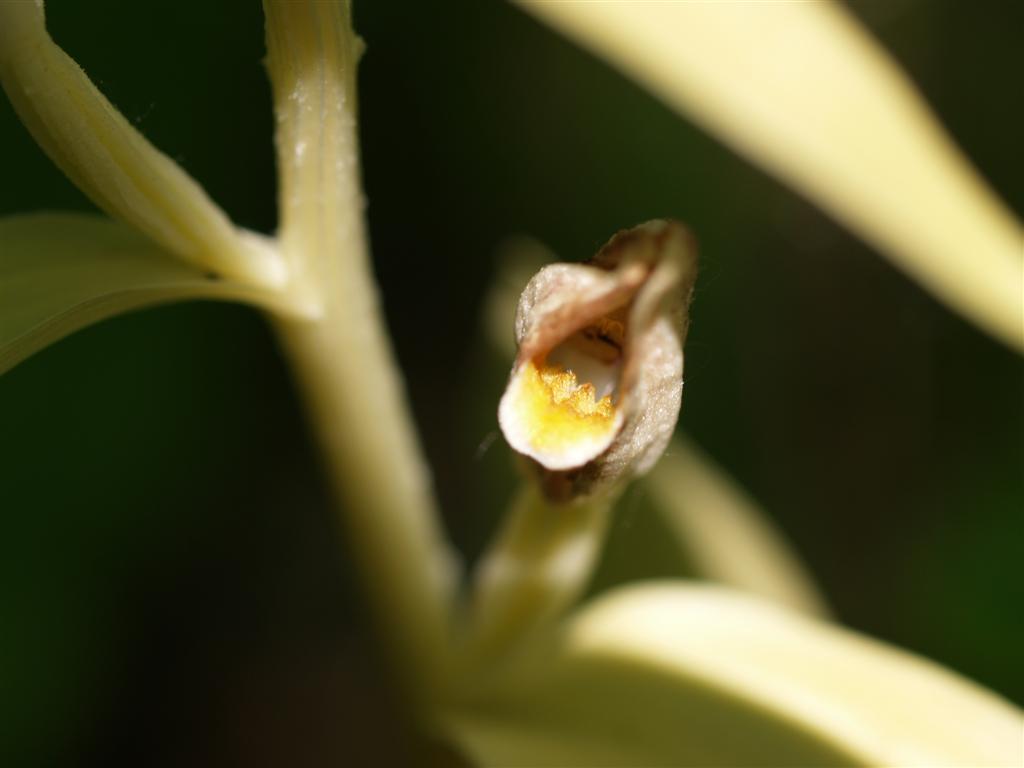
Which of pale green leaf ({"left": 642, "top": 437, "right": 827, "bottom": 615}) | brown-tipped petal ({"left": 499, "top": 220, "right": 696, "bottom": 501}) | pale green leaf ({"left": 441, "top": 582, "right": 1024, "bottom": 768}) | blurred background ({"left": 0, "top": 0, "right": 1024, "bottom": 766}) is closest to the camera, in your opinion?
brown-tipped petal ({"left": 499, "top": 220, "right": 696, "bottom": 501})

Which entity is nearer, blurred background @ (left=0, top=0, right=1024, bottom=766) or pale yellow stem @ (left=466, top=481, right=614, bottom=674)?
pale yellow stem @ (left=466, top=481, right=614, bottom=674)

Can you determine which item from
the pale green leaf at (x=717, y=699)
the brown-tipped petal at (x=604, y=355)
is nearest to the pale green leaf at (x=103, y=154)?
the brown-tipped petal at (x=604, y=355)

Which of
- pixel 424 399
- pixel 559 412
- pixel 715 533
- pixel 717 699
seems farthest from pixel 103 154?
pixel 424 399

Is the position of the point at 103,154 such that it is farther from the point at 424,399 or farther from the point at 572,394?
the point at 424,399

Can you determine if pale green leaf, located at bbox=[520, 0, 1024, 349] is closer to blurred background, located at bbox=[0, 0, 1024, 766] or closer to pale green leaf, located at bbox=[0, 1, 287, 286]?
pale green leaf, located at bbox=[0, 1, 287, 286]

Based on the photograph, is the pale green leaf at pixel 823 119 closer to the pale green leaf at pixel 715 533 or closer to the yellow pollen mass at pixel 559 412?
the yellow pollen mass at pixel 559 412

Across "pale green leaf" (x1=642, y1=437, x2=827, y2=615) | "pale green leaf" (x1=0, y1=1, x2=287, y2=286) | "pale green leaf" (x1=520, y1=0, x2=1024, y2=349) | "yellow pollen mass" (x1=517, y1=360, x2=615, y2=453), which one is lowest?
"yellow pollen mass" (x1=517, y1=360, x2=615, y2=453)

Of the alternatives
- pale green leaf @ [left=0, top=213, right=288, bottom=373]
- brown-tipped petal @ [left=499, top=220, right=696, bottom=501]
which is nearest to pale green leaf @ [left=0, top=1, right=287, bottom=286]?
pale green leaf @ [left=0, top=213, right=288, bottom=373]

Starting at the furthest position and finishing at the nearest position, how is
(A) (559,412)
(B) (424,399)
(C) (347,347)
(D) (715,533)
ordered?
(B) (424,399)
(D) (715,533)
(C) (347,347)
(A) (559,412)
